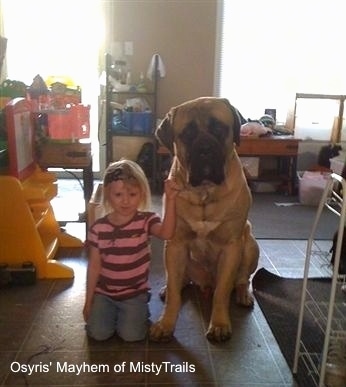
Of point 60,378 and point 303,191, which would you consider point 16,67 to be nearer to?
point 303,191

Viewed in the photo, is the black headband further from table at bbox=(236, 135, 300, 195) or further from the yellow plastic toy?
table at bbox=(236, 135, 300, 195)

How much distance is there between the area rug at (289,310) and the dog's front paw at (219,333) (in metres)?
0.20

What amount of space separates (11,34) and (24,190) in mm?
3124

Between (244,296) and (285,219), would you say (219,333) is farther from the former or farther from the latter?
(285,219)

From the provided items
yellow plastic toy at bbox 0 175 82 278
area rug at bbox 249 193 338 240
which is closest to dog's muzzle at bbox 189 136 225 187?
yellow plastic toy at bbox 0 175 82 278

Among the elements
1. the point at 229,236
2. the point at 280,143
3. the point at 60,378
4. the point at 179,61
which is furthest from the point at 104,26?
the point at 60,378

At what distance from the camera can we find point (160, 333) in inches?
67.2

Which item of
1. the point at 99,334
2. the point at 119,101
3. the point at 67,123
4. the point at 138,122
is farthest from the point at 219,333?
the point at 119,101

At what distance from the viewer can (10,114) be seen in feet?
7.04

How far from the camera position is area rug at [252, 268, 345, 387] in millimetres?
1628

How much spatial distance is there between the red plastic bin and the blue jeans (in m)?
1.21

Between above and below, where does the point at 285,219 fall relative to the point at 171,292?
below

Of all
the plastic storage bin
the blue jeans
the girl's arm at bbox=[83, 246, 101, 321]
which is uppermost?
the plastic storage bin

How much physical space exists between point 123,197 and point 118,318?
0.47 meters
